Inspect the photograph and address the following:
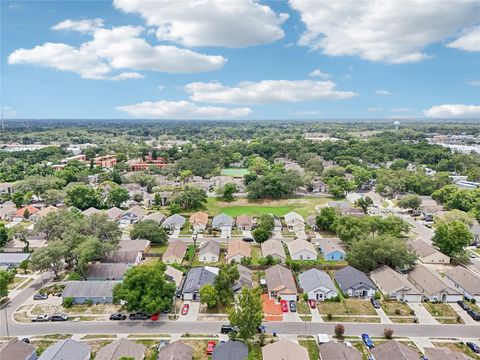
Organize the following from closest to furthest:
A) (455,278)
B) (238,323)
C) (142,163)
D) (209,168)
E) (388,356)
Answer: (388,356) → (238,323) → (455,278) → (209,168) → (142,163)

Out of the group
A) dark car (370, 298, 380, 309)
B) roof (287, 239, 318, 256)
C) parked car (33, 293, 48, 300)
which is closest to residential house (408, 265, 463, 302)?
dark car (370, 298, 380, 309)

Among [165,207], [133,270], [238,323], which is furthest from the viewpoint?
[165,207]

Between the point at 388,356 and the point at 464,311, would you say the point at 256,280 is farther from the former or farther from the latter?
the point at 464,311

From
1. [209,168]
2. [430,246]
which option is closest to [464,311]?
[430,246]

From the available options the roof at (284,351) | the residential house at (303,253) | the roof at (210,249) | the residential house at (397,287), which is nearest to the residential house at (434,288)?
the residential house at (397,287)

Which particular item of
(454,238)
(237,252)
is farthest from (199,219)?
(454,238)

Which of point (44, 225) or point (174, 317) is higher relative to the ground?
point (44, 225)

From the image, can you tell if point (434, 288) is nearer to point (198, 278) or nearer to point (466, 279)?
point (466, 279)
